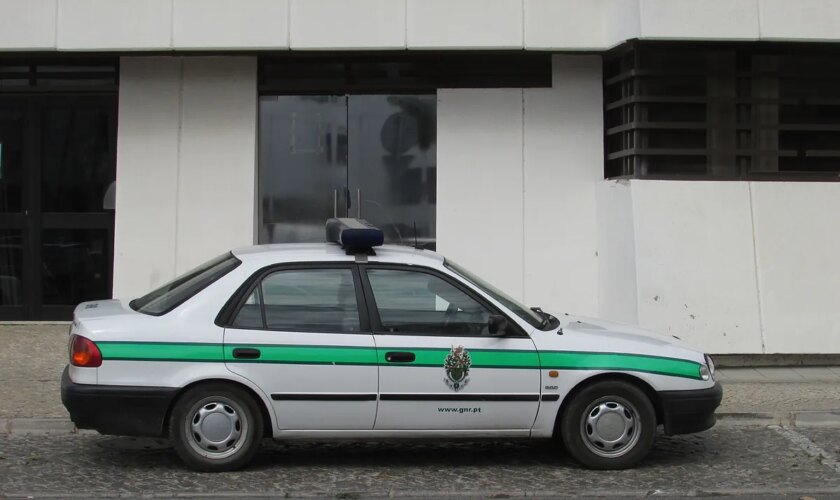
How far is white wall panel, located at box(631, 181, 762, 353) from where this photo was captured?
Answer: 11047mm

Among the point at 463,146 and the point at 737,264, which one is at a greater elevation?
the point at 463,146

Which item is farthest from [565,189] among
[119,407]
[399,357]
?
[119,407]

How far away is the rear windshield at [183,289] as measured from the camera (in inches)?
273

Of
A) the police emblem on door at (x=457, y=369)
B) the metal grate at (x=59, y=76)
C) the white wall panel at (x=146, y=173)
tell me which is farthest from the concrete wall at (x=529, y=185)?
the police emblem on door at (x=457, y=369)

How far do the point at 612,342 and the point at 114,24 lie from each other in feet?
24.6

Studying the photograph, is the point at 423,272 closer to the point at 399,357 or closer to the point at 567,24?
the point at 399,357

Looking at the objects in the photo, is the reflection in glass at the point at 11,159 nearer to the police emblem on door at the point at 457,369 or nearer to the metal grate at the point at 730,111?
the metal grate at the point at 730,111

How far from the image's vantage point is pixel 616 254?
11773 mm

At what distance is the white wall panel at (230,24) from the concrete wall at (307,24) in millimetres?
12

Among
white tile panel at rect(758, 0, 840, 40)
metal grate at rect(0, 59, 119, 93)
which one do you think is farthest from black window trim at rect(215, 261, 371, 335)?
metal grate at rect(0, 59, 119, 93)

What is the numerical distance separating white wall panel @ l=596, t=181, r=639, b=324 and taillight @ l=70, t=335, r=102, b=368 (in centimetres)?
633

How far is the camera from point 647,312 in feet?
36.2

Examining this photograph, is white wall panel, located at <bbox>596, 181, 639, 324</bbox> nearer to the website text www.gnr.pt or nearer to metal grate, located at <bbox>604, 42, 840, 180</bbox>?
metal grate, located at <bbox>604, 42, 840, 180</bbox>

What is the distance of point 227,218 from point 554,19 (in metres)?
4.64
